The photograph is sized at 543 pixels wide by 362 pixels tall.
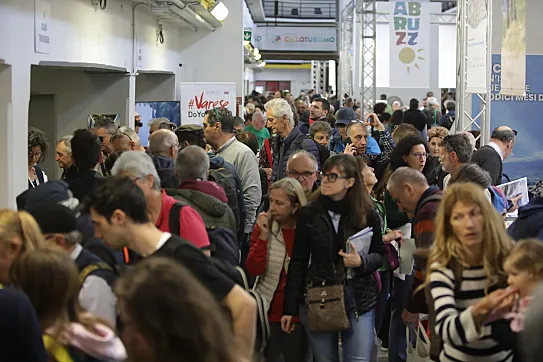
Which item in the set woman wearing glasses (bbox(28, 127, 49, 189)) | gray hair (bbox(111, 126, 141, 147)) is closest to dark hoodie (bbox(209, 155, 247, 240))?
gray hair (bbox(111, 126, 141, 147))

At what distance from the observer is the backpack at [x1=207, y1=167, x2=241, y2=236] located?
5.61 metres

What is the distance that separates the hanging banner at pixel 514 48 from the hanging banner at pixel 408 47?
44.4ft

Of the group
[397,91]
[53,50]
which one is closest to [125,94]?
[53,50]

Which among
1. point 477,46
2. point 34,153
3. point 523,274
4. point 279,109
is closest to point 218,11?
point 477,46

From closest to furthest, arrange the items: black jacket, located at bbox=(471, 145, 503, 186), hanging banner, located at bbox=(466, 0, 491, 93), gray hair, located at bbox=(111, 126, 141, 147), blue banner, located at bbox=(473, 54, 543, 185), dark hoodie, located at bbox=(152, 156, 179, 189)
Result: 1. dark hoodie, located at bbox=(152, 156, 179, 189)
2. gray hair, located at bbox=(111, 126, 141, 147)
3. black jacket, located at bbox=(471, 145, 503, 186)
4. hanging banner, located at bbox=(466, 0, 491, 93)
5. blue banner, located at bbox=(473, 54, 543, 185)

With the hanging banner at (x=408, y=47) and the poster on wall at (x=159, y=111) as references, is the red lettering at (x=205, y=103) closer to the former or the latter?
the poster on wall at (x=159, y=111)

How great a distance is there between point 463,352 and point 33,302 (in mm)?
1627

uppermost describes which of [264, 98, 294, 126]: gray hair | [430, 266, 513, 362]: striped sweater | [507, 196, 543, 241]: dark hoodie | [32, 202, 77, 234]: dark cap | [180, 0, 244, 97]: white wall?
[180, 0, 244, 97]: white wall

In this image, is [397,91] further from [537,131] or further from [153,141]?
[153,141]

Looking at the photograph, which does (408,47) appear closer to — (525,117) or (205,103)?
(205,103)

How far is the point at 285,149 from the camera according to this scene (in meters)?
7.16

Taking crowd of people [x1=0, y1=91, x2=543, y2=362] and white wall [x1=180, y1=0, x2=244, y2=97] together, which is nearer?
crowd of people [x1=0, y1=91, x2=543, y2=362]

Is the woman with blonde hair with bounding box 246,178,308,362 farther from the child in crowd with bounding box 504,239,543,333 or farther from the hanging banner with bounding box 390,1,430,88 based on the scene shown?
the hanging banner with bounding box 390,1,430,88

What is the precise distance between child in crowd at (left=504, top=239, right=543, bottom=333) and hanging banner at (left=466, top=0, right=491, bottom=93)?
19.3ft
